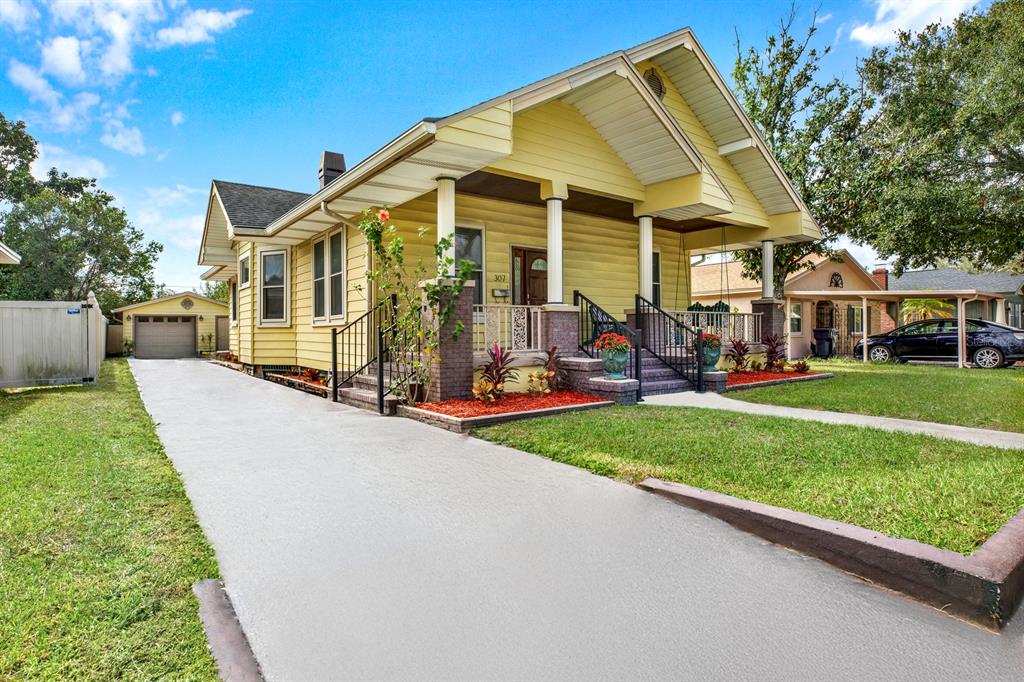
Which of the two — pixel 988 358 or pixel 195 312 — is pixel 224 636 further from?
pixel 195 312

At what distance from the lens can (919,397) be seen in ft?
27.8

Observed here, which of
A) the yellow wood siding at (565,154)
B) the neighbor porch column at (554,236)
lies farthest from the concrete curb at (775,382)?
the yellow wood siding at (565,154)

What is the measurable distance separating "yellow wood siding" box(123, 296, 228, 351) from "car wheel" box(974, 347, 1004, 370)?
31472 mm

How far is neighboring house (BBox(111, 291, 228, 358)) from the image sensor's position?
27.2m

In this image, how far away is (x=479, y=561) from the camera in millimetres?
2871

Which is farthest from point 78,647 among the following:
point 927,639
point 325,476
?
point 927,639

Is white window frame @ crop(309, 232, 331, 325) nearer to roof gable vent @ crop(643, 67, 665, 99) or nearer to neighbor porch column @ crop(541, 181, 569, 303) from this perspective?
neighbor porch column @ crop(541, 181, 569, 303)

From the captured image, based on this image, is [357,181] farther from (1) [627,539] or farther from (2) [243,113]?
(2) [243,113]

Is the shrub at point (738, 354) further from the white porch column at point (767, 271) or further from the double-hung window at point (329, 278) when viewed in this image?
the double-hung window at point (329, 278)

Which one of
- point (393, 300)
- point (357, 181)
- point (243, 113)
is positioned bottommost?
point (393, 300)

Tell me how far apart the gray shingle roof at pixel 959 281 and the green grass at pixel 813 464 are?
95.7 ft

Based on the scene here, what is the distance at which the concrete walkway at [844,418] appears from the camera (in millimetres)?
5570

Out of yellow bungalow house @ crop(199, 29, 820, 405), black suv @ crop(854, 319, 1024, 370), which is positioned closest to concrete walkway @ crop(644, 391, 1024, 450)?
yellow bungalow house @ crop(199, 29, 820, 405)

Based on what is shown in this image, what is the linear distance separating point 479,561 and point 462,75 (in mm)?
18623
